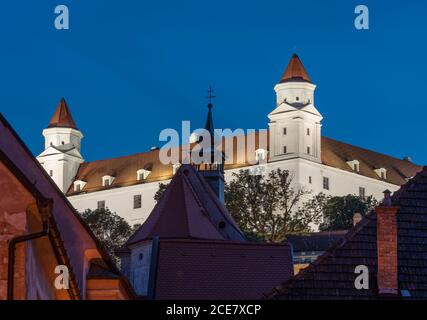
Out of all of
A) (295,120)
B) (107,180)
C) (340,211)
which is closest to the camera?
(340,211)

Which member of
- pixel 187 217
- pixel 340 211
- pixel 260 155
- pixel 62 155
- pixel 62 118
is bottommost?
pixel 187 217

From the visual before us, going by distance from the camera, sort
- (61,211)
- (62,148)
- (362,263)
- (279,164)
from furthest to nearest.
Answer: (62,148), (279,164), (362,263), (61,211)

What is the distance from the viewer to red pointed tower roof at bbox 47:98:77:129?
19188cm

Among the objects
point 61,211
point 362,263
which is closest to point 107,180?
point 362,263

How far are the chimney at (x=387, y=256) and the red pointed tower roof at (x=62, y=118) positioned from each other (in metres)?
168

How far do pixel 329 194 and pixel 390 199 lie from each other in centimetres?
13465

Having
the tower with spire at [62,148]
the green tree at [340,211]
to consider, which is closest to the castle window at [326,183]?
the green tree at [340,211]

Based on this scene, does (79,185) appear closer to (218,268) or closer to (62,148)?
(62,148)

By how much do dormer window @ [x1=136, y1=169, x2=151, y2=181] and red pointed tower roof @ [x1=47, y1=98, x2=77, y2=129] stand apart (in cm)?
1259

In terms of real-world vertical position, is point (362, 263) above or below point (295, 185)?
below

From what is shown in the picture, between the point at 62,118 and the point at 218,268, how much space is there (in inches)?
5259

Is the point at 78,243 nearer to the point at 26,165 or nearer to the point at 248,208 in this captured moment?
the point at 26,165

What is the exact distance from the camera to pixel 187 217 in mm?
71500

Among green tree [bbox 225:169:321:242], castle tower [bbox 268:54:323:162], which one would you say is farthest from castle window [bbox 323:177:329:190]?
green tree [bbox 225:169:321:242]
